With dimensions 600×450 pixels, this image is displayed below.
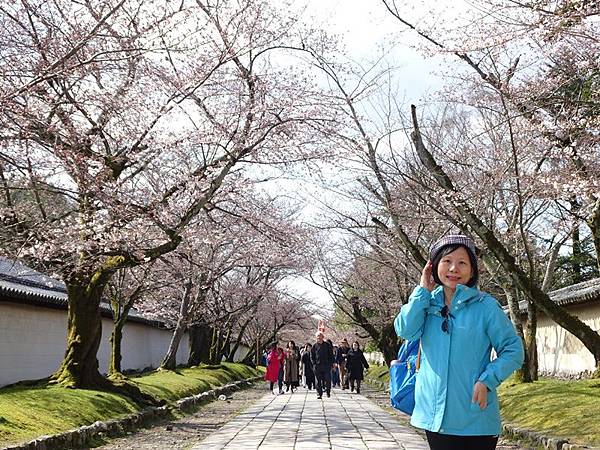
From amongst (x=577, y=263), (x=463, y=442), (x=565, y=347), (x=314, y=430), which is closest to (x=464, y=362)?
(x=463, y=442)

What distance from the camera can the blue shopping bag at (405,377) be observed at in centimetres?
444

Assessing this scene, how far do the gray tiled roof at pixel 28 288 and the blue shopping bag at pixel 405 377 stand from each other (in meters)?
13.0

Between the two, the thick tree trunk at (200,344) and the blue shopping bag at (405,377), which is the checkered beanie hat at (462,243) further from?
the thick tree trunk at (200,344)

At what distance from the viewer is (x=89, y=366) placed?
14.6m

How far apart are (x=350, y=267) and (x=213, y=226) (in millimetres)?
15379

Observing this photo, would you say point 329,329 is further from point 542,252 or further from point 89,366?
point 89,366

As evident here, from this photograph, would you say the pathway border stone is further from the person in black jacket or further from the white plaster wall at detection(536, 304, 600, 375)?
the white plaster wall at detection(536, 304, 600, 375)

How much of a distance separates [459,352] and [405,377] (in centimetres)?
56

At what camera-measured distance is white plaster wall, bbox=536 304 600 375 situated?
20.0 m

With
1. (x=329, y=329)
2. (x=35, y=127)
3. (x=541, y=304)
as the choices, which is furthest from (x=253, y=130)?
(x=329, y=329)

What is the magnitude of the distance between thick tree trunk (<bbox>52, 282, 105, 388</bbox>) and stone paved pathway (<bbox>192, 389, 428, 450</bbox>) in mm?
3092

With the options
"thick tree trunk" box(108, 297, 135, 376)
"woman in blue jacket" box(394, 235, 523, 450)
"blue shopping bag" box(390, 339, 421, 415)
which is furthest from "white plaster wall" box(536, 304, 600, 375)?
"woman in blue jacket" box(394, 235, 523, 450)

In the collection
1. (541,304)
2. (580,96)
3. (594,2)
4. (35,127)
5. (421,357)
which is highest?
(580,96)

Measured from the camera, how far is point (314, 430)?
12.3m
